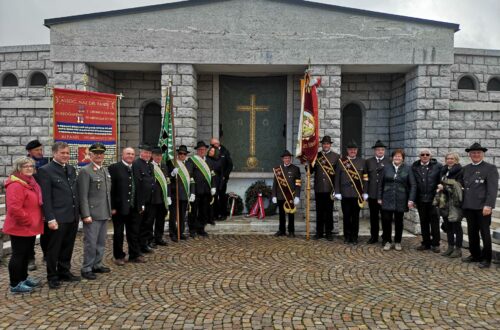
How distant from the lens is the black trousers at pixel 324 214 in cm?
850

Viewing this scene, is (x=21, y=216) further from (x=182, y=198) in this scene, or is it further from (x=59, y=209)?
(x=182, y=198)

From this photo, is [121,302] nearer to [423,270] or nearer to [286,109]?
[423,270]

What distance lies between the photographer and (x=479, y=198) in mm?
6445

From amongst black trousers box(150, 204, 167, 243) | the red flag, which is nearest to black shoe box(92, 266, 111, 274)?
black trousers box(150, 204, 167, 243)

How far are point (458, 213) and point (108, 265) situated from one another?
5.91 m

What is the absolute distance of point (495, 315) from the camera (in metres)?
4.48

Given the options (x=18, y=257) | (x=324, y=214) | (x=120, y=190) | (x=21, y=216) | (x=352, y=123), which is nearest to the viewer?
(x=21, y=216)

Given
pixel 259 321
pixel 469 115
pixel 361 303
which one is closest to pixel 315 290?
pixel 361 303

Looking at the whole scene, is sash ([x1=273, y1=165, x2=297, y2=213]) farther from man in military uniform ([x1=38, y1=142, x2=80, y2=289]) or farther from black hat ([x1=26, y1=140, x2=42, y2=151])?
black hat ([x1=26, y1=140, x2=42, y2=151])

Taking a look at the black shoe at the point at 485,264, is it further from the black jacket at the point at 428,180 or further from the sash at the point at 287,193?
the sash at the point at 287,193

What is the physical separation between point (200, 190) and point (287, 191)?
1.91 meters

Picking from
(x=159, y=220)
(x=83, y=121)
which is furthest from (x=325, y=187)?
(x=83, y=121)

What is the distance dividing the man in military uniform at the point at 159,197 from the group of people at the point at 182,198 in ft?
0.07

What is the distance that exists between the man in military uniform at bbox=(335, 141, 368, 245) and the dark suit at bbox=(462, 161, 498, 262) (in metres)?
1.93
